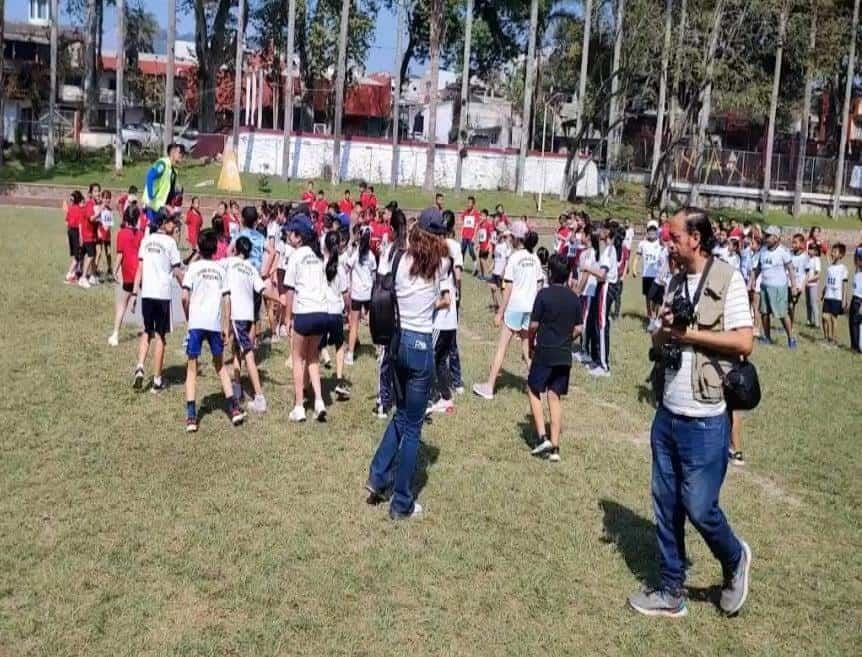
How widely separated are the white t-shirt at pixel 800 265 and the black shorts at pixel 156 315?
11.6 meters

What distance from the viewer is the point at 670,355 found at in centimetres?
515

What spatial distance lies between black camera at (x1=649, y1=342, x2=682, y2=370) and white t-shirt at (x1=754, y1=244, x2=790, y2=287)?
11173mm

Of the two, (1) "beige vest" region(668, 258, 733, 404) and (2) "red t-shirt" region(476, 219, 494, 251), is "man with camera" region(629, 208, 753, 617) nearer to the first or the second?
(1) "beige vest" region(668, 258, 733, 404)

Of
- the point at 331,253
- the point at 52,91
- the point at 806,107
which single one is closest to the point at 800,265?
the point at 331,253

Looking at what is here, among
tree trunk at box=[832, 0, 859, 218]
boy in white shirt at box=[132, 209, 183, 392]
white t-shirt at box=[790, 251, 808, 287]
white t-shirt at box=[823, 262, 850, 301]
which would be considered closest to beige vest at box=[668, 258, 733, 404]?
boy in white shirt at box=[132, 209, 183, 392]

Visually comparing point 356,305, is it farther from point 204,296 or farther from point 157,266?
point 204,296

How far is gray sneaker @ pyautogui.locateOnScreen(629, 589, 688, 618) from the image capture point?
17.8ft

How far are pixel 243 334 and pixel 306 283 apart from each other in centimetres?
108

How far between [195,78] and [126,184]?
71.3ft

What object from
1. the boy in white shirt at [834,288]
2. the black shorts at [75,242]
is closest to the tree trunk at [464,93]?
the boy in white shirt at [834,288]

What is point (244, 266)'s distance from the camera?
8.77 meters

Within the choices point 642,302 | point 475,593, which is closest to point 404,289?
point 475,593

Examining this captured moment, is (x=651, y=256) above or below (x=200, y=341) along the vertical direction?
above

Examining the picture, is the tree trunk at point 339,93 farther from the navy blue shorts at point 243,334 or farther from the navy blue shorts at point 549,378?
the navy blue shorts at point 549,378
